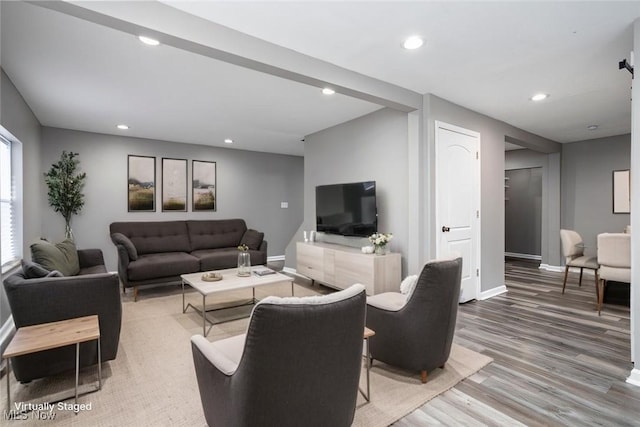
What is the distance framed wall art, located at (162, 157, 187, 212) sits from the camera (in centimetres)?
574

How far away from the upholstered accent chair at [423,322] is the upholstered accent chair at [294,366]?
781mm

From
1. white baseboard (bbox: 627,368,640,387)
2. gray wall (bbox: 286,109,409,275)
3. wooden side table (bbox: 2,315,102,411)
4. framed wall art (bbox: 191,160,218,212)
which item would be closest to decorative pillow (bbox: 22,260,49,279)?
wooden side table (bbox: 2,315,102,411)

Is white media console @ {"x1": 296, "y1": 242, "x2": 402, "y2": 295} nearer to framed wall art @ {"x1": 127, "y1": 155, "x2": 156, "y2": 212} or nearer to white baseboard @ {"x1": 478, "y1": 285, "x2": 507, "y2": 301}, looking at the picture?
white baseboard @ {"x1": 478, "y1": 285, "x2": 507, "y2": 301}

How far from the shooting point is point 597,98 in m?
3.62

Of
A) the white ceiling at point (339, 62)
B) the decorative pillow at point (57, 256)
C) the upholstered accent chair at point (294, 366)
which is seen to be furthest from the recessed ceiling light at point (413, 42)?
the decorative pillow at point (57, 256)

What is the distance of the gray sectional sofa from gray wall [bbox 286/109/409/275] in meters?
1.56

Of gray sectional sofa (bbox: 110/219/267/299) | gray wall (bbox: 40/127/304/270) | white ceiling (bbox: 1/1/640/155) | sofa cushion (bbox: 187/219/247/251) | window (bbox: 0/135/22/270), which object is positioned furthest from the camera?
sofa cushion (bbox: 187/219/247/251)

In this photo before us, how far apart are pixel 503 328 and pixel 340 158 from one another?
2974 mm

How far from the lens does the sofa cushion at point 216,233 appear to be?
5547 millimetres

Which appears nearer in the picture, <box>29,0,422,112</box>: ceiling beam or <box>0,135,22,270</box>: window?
<box>29,0,422,112</box>: ceiling beam

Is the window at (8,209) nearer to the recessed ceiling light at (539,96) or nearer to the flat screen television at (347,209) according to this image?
the flat screen television at (347,209)

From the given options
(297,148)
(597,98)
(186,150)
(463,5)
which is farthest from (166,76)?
(597,98)

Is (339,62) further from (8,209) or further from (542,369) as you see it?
(8,209)

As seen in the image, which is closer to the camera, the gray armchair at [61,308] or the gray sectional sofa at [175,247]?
the gray armchair at [61,308]
